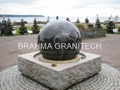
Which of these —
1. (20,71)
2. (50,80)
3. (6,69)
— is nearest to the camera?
(50,80)

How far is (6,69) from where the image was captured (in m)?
7.93

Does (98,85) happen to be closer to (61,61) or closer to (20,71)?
(61,61)

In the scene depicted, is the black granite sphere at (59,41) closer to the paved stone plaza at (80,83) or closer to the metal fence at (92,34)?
the paved stone plaza at (80,83)

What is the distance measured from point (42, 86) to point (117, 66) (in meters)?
4.32

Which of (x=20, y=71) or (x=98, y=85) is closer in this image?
(x=98, y=85)

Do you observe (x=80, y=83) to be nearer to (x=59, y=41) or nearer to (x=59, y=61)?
(x=59, y=61)

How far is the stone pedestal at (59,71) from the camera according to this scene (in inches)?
216

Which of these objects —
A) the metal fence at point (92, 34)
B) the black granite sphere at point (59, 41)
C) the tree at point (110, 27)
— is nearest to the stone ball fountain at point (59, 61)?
the black granite sphere at point (59, 41)

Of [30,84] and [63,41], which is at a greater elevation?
[63,41]

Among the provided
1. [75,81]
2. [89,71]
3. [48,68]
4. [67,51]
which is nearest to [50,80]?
[48,68]

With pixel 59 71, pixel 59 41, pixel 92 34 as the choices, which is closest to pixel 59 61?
pixel 59 41

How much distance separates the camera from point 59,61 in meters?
6.39

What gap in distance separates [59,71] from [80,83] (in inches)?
52.2

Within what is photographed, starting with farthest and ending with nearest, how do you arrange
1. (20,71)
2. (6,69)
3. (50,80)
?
1. (6,69)
2. (20,71)
3. (50,80)
